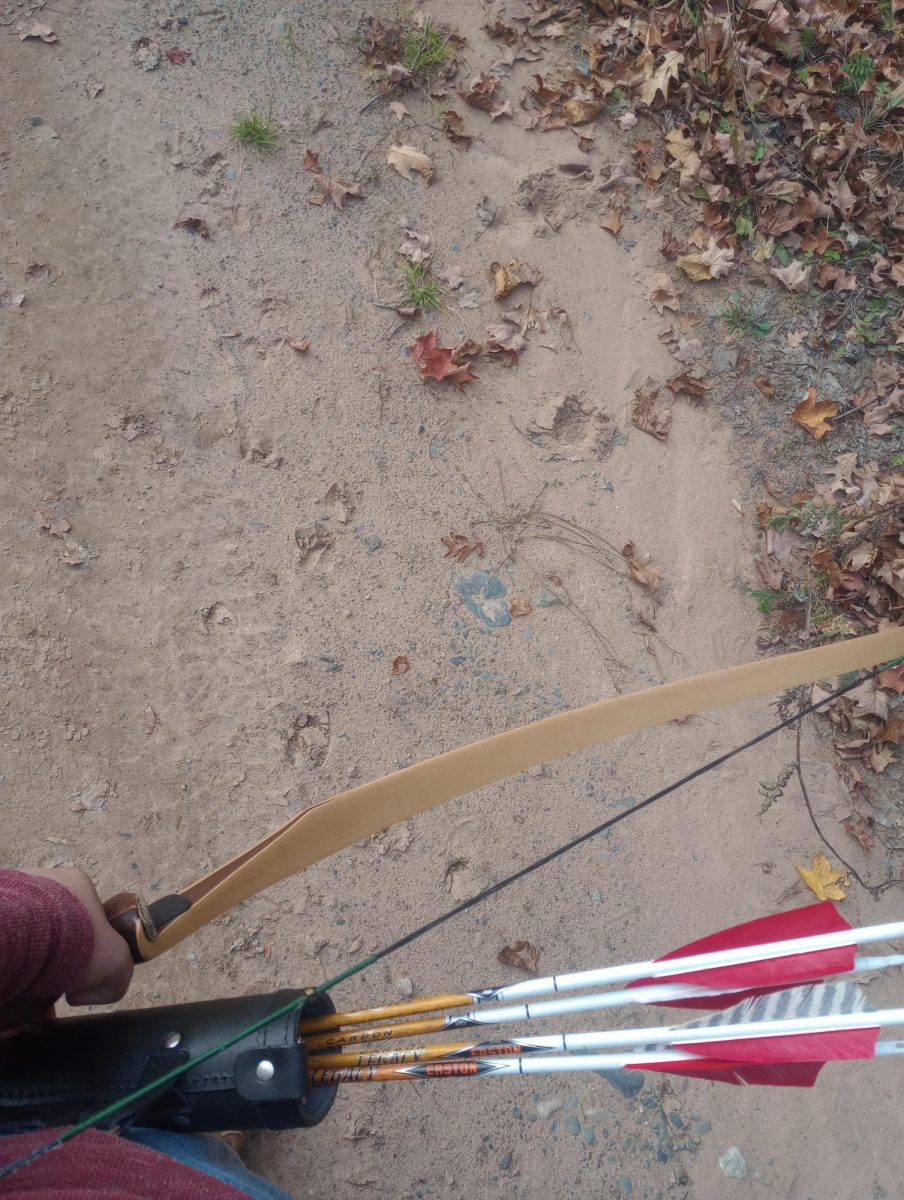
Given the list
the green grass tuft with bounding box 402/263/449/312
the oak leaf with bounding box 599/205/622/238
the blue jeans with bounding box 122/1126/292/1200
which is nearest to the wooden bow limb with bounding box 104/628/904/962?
the blue jeans with bounding box 122/1126/292/1200

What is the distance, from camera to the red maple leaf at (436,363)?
2852 mm

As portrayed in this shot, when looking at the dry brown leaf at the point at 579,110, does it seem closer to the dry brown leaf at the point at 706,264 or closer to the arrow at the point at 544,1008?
the dry brown leaf at the point at 706,264

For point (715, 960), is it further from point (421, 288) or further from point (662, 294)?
point (662, 294)

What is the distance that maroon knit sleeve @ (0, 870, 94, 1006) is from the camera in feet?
4.04

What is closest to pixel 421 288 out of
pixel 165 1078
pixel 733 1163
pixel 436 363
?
pixel 436 363

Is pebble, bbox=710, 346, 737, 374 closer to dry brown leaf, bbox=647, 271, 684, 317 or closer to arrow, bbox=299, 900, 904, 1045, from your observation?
dry brown leaf, bbox=647, 271, 684, 317

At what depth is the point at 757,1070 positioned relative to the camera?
4.30ft

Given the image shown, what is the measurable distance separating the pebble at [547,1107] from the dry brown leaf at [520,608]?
1391 millimetres

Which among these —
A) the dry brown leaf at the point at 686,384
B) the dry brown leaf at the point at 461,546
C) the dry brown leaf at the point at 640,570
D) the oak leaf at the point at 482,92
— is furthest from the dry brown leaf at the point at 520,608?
Result: the oak leaf at the point at 482,92

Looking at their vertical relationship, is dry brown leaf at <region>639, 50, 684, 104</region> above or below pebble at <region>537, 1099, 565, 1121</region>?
above

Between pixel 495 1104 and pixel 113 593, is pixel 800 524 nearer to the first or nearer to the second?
pixel 495 1104

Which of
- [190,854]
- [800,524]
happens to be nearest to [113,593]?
[190,854]

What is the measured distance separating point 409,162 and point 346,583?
61.8 inches

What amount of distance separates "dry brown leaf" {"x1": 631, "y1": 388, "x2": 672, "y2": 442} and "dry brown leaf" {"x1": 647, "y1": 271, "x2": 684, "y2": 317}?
1.19 feet
